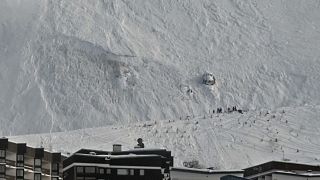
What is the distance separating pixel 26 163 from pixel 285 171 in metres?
19.1

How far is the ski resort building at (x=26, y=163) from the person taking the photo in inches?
3561

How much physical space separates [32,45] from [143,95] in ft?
43.8

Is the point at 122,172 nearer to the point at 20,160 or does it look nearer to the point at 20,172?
the point at 20,172

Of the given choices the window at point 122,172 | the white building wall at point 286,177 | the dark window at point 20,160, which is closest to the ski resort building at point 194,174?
the window at point 122,172

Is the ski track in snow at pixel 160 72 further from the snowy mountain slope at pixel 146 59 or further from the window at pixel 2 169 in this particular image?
the window at pixel 2 169

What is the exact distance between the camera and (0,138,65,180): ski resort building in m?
90.4

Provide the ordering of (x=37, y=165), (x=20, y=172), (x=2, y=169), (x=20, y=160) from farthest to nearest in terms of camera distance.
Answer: (x=37, y=165), (x=20, y=160), (x=20, y=172), (x=2, y=169)

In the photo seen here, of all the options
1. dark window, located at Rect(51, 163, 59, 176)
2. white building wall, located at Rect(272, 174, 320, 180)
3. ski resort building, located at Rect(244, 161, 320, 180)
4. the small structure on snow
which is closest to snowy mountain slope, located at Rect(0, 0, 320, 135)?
the small structure on snow

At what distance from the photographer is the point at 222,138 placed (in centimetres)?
11112

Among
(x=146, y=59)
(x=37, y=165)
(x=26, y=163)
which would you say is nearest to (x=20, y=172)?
(x=26, y=163)

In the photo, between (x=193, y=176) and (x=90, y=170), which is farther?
(x=90, y=170)

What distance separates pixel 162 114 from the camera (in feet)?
421

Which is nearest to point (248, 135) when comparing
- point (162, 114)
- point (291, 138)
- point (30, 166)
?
point (291, 138)

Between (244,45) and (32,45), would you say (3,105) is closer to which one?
(32,45)
